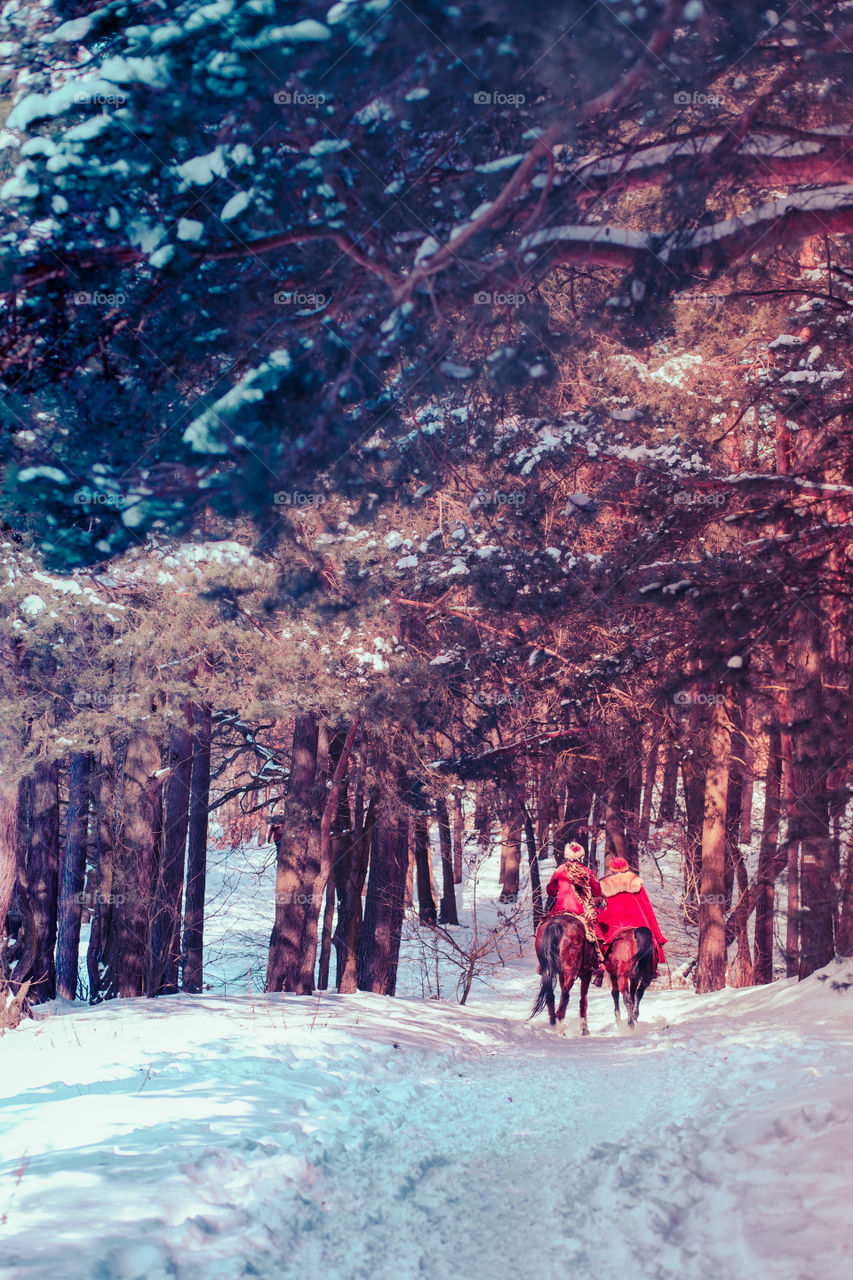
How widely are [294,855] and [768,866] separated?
312 inches

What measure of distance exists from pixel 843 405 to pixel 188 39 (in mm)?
5495

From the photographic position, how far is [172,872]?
18.8 m

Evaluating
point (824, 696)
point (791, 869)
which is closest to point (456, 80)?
point (824, 696)

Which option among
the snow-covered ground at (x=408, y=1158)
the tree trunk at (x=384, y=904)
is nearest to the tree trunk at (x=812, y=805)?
the snow-covered ground at (x=408, y=1158)

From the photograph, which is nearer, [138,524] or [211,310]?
[211,310]

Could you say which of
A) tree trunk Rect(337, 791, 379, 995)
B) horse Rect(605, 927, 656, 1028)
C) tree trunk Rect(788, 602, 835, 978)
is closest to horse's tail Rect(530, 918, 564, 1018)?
horse Rect(605, 927, 656, 1028)

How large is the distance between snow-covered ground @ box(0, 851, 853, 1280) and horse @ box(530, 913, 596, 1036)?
209 cm

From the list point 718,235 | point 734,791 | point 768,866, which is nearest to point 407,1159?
point 718,235

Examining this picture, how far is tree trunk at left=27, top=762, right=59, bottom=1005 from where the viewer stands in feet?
51.5

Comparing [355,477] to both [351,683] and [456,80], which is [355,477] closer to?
[456,80]

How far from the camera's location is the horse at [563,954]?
1148cm

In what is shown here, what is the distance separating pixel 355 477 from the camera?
292 inches

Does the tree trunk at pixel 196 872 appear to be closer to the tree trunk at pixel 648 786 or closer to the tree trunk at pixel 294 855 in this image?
the tree trunk at pixel 294 855

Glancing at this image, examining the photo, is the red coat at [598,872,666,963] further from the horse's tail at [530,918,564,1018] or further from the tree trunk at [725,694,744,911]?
the tree trunk at [725,694,744,911]
